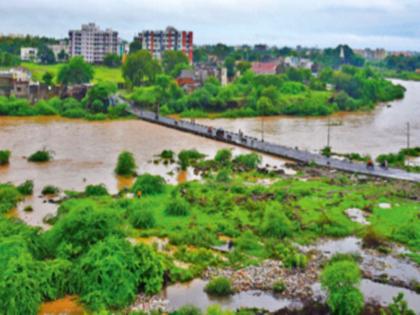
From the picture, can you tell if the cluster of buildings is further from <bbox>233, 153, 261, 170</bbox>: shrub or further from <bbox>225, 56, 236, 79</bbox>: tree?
<bbox>233, 153, 261, 170</bbox>: shrub

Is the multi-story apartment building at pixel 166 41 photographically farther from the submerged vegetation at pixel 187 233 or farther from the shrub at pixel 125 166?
the submerged vegetation at pixel 187 233

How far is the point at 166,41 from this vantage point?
8188 cm

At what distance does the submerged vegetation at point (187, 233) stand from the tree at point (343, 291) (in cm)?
2

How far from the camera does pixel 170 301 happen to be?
1293 cm

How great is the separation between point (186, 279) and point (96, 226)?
2701 mm

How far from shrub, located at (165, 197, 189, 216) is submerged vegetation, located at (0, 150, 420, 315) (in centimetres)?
3

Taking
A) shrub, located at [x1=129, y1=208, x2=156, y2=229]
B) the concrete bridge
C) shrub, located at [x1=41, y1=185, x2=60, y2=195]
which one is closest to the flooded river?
the concrete bridge

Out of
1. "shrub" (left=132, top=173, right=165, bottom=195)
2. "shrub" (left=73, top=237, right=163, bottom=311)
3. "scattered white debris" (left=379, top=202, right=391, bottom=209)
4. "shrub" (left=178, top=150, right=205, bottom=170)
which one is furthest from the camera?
"shrub" (left=178, top=150, right=205, bottom=170)

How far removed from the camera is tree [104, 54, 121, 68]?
74625 millimetres

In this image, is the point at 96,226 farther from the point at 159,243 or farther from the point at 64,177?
the point at 64,177

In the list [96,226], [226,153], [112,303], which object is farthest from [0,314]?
[226,153]

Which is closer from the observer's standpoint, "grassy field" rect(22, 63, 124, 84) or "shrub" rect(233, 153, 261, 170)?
"shrub" rect(233, 153, 261, 170)

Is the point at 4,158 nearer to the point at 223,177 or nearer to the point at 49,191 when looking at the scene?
the point at 49,191

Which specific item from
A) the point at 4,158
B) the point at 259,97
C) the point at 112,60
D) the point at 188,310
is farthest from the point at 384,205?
the point at 112,60
